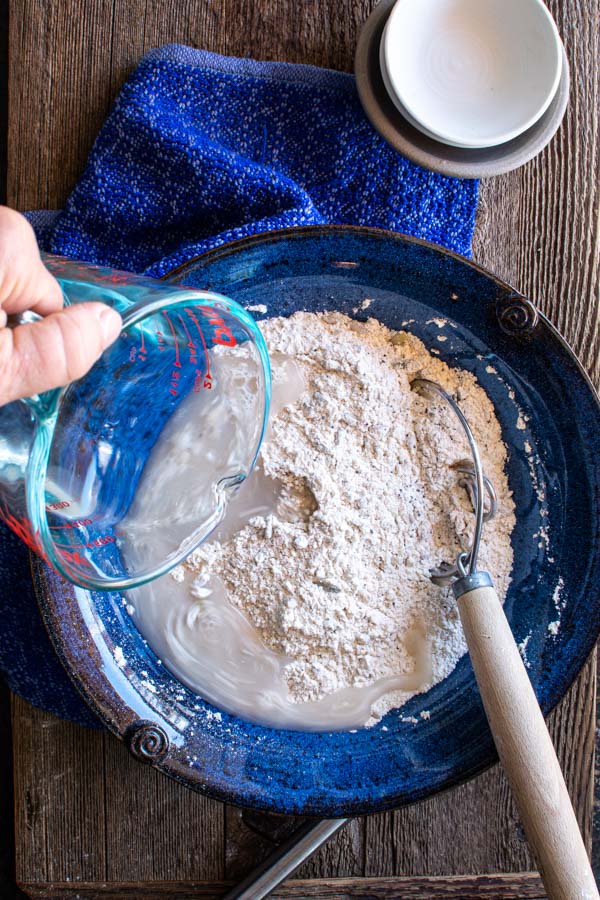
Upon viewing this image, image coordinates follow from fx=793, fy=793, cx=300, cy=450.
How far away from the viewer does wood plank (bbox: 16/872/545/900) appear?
0.79 m

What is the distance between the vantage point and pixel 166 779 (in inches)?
31.6

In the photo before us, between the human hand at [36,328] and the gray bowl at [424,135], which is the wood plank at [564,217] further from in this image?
the human hand at [36,328]

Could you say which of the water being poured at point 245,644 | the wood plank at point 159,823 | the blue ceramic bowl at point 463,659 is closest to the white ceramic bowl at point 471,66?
the blue ceramic bowl at point 463,659

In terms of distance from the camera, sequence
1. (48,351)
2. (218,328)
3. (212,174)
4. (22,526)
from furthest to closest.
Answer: (212,174) < (218,328) < (22,526) < (48,351)

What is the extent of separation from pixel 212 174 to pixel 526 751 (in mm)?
580

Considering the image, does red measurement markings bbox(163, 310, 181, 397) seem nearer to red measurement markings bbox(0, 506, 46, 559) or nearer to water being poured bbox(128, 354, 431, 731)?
water being poured bbox(128, 354, 431, 731)

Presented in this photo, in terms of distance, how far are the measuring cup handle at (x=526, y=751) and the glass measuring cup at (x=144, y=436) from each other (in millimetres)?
237

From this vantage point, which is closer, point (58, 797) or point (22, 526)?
point (22, 526)

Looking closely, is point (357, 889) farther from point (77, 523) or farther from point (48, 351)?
point (48, 351)

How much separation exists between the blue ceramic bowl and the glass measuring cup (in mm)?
71

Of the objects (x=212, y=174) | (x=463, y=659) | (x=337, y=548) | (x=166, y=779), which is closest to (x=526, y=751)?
(x=463, y=659)

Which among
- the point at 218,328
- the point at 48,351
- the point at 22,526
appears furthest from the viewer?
the point at 218,328

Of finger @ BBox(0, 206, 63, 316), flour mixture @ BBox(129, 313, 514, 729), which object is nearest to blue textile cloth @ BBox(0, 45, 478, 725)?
flour mixture @ BBox(129, 313, 514, 729)

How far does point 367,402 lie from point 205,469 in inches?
6.1
